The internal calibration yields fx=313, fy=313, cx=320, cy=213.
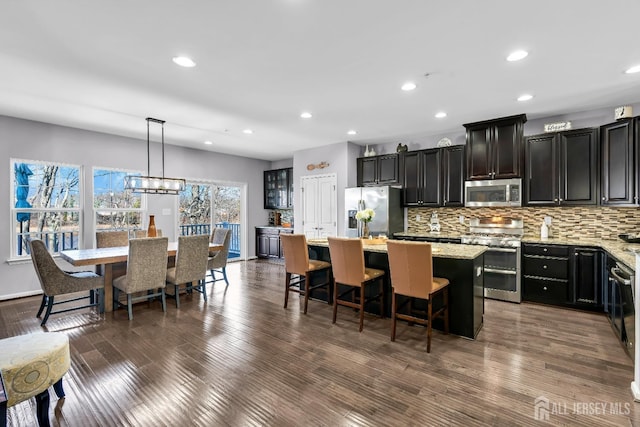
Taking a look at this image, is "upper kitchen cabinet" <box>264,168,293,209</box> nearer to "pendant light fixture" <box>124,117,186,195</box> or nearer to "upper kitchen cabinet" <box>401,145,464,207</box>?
"upper kitchen cabinet" <box>401,145,464,207</box>

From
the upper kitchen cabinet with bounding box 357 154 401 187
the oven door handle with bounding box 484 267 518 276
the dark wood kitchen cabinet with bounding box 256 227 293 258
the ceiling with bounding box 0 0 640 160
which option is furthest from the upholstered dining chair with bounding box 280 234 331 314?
the dark wood kitchen cabinet with bounding box 256 227 293 258

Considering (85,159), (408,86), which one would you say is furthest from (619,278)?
(85,159)

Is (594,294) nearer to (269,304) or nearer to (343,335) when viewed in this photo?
(343,335)

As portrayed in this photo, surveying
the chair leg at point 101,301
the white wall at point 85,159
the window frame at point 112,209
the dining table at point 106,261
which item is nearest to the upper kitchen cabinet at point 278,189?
the white wall at point 85,159

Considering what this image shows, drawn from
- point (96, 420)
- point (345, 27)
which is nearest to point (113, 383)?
point (96, 420)

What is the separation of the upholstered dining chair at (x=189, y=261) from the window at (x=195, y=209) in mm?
3052

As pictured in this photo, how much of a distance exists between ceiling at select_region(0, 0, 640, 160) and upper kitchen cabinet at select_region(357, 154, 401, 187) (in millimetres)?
1259

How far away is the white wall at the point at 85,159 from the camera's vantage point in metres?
4.55

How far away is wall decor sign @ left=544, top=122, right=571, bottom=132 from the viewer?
4255 mm

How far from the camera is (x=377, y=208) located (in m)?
5.60

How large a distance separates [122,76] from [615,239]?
631 cm

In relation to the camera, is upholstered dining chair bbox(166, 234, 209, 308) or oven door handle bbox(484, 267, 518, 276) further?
oven door handle bbox(484, 267, 518, 276)

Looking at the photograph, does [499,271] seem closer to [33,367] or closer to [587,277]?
[587,277]

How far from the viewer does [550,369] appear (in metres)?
2.53
